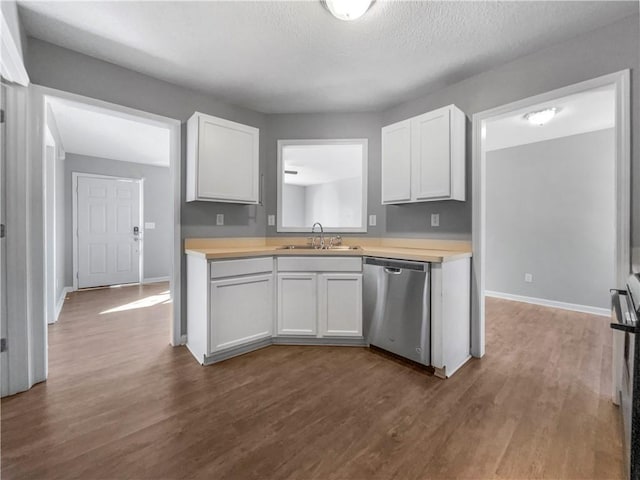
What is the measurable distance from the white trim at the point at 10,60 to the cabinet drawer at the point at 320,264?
210cm

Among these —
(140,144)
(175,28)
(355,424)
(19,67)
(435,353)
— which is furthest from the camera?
(140,144)

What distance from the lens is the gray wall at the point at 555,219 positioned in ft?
12.2

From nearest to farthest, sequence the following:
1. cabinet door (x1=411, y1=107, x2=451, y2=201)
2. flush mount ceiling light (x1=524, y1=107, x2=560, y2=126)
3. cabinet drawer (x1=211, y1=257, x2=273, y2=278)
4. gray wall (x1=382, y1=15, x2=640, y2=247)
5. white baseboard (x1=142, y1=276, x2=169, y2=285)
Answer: gray wall (x1=382, y1=15, x2=640, y2=247)
cabinet drawer (x1=211, y1=257, x2=273, y2=278)
cabinet door (x1=411, y1=107, x2=451, y2=201)
flush mount ceiling light (x1=524, y1=107, x2=560, y2=126)
white baseboard (x1=142, y1=276, x2=169, y2=285)

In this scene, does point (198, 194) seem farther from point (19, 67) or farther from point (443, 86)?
point (443, 86)

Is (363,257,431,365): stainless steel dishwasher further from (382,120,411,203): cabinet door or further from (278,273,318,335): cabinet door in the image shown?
(382,120,411,203): cabinet door

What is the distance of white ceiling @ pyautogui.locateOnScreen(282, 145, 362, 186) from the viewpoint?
4.97m

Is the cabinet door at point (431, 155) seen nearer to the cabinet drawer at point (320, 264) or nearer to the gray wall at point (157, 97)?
the cabinet drawer at point (320, 264)

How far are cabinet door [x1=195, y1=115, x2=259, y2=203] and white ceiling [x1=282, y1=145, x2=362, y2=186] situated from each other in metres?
1.45

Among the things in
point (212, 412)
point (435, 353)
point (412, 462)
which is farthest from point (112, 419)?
point (435, 353)

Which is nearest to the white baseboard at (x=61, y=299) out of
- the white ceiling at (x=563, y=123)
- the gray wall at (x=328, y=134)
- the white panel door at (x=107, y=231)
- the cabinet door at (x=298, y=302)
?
the white panel door at (x=107, y=231)

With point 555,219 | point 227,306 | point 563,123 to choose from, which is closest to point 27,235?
point 227,306

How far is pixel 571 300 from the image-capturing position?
3945mm

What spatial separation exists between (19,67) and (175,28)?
0.94 m

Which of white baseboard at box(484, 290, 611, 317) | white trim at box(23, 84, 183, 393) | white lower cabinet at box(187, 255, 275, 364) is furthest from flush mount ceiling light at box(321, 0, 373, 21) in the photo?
white baseboard at box(484, 290, 611, 317)
